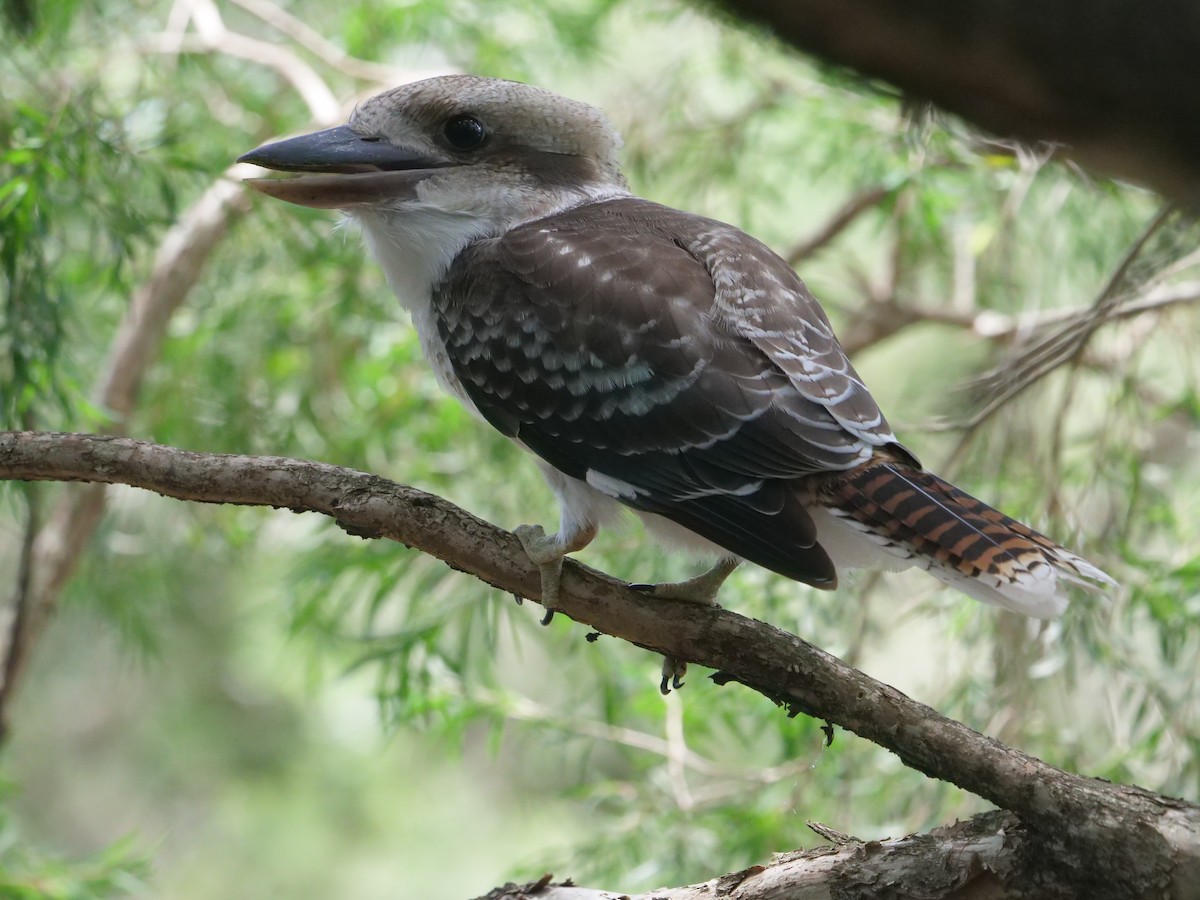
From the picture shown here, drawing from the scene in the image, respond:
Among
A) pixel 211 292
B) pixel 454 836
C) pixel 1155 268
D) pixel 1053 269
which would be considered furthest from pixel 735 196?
pixel 454 836

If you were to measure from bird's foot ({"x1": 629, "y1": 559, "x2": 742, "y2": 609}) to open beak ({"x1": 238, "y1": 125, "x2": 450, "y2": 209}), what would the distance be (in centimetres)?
87

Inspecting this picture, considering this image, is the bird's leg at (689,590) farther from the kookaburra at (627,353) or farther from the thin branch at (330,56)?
the thin branch at (330,56)

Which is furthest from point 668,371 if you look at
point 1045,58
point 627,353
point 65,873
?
point 65,873

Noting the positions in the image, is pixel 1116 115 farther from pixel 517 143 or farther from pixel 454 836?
pixel 454 836

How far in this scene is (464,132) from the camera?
7.72 ft

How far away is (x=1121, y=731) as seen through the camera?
3.07 m

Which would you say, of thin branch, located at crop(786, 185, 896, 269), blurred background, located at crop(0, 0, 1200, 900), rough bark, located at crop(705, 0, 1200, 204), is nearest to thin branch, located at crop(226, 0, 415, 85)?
blurred background, located at crop(0, 0, 1200, 900)

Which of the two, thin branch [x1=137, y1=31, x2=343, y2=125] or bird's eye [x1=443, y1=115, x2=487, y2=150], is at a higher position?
thin branch [x1=137, y1=31, x2=343, y2=125]

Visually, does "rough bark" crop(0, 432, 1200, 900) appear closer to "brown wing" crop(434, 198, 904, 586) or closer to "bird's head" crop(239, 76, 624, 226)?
"brown wing" crop(434, 198, 904, 586)

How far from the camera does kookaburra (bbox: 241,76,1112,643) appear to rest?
186 centimetres

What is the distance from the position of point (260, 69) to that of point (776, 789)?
3130 millimetres

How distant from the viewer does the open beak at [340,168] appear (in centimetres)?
222

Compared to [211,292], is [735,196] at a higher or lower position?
higher

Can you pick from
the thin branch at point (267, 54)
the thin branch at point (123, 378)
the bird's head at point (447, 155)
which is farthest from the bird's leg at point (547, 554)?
the thin branch at point (267, 54)
